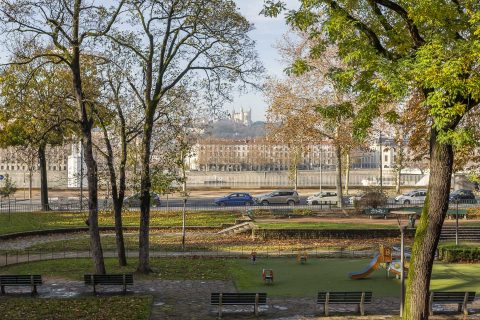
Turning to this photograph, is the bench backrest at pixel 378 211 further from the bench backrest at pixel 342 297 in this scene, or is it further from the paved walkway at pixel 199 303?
the bench backrest at pixel 342 297

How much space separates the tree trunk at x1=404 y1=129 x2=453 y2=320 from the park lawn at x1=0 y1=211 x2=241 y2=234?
90.3ft

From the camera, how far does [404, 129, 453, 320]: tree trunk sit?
46.4 feet

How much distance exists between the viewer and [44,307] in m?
17.9

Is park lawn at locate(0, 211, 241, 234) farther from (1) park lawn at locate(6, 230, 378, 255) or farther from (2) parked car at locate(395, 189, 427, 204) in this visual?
(2) parked car at locate(395, 189, 427, 204)

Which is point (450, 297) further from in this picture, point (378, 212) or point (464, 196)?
point (464, 196)

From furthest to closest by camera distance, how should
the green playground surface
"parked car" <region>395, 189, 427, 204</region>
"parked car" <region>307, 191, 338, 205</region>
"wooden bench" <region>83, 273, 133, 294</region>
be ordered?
"parked car" <region>307, 191, 338, 205</region> → "parked car" <region>395, 189, 427, 204</region> → the green playground surface → "wooden bench" <region>83, 273, 133, 294</region>

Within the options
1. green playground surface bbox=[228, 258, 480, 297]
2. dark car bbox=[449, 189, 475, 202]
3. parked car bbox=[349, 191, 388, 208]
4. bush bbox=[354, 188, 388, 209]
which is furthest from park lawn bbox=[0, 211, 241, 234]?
dark car bbox=[449, 189, 475, 202]

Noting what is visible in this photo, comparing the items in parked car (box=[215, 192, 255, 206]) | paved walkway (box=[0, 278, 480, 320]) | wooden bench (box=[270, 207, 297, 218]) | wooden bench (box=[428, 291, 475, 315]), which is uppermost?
parked car (box=[215, 192, 255, 206])

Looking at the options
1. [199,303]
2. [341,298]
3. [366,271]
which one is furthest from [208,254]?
[341,298]

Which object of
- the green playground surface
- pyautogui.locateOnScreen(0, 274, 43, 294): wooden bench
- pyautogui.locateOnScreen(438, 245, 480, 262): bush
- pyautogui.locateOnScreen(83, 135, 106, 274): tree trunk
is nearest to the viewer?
pyautogui.locateOnScreen(0, 274, 43, 294): wooden bench

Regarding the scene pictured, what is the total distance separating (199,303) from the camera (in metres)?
19.2

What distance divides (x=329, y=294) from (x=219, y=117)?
10.8 m

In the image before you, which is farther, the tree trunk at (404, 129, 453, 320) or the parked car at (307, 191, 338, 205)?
the parked car at (307, 191, 338, 205)

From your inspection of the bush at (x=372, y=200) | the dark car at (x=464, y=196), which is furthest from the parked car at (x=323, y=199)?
the dark car at (x=464, y=196)
